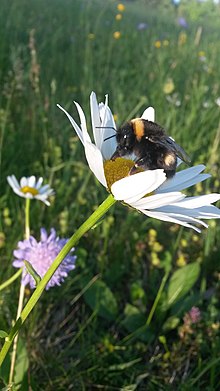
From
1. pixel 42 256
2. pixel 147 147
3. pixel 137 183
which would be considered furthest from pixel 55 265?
pixel 42 256

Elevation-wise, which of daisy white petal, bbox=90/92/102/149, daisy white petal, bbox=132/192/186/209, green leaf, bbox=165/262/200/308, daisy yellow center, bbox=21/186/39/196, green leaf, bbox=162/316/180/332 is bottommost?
green leaf, bbox=162/316/180/332

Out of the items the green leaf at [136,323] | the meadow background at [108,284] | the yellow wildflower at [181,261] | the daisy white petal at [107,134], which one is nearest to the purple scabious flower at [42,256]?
the meadow background at [108,284]

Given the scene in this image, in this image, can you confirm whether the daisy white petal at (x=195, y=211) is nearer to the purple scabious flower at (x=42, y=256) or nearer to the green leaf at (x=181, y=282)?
the purple scabious flower at (x=42, y=256)

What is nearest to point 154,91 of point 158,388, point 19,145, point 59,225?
point 19,145

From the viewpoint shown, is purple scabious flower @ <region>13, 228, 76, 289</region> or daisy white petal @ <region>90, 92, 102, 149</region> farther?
purple scabious flower @ <region>13, 228, 76, 289</region>

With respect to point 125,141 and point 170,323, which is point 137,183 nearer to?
point 125,141

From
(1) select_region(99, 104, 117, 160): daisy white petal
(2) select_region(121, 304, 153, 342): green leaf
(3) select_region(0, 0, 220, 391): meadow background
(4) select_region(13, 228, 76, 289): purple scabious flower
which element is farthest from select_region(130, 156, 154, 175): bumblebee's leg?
(2) select_region(121, 304, 153, 342): green leaf

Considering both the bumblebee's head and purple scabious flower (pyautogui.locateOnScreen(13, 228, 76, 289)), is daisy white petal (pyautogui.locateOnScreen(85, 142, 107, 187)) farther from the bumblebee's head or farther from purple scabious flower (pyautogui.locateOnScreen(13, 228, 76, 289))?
purple scabious flower (pyautogui.locateOnScreen(13, 228, 76, 289))
